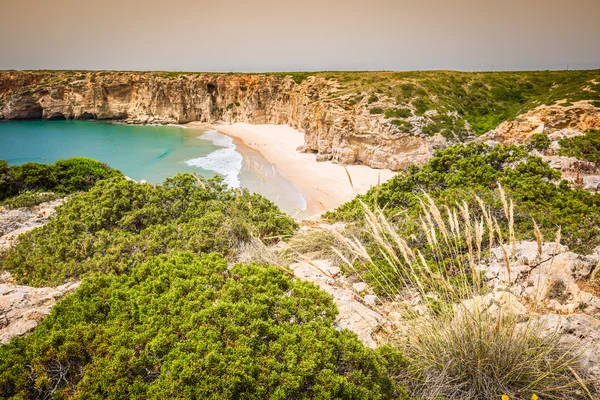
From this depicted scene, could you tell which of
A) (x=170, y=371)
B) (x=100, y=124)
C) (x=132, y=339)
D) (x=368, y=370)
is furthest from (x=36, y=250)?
(x=100, y=124)

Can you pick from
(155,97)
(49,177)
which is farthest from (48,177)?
(155,97)

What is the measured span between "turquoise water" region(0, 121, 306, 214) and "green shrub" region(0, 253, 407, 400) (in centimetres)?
1330

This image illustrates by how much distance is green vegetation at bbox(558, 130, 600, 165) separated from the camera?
923 centimetres

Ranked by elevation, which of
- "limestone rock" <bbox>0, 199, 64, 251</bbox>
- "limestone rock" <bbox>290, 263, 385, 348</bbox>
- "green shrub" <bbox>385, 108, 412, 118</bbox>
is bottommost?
"limestone rock" <bbox>0, 199, 64, 251</bbox>

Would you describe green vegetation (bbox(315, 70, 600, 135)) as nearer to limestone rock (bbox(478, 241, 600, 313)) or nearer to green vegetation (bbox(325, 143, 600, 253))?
green vegetation (bbox(325, 143, 600, 253))

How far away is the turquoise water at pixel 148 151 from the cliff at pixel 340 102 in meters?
5.87

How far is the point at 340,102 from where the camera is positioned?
30109 mm

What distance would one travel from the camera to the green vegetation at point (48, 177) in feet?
38.7

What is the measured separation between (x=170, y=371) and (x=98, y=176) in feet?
45.9

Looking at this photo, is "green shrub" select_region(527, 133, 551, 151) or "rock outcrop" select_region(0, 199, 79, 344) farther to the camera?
"green shrub" select_region(527, 133, 551, 151)

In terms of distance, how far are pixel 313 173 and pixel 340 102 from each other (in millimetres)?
9291

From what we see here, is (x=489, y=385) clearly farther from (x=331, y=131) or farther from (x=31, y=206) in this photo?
(x=331, y=131)

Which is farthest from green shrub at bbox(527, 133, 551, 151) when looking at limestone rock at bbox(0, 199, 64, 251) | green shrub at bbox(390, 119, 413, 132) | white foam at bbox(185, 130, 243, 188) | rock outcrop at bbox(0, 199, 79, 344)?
white foam at bbox(185, 130, 243, 188)

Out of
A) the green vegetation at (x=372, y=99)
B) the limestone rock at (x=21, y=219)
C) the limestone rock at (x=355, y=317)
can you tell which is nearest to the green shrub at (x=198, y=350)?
the limestone rock at (x=355, y=317)
